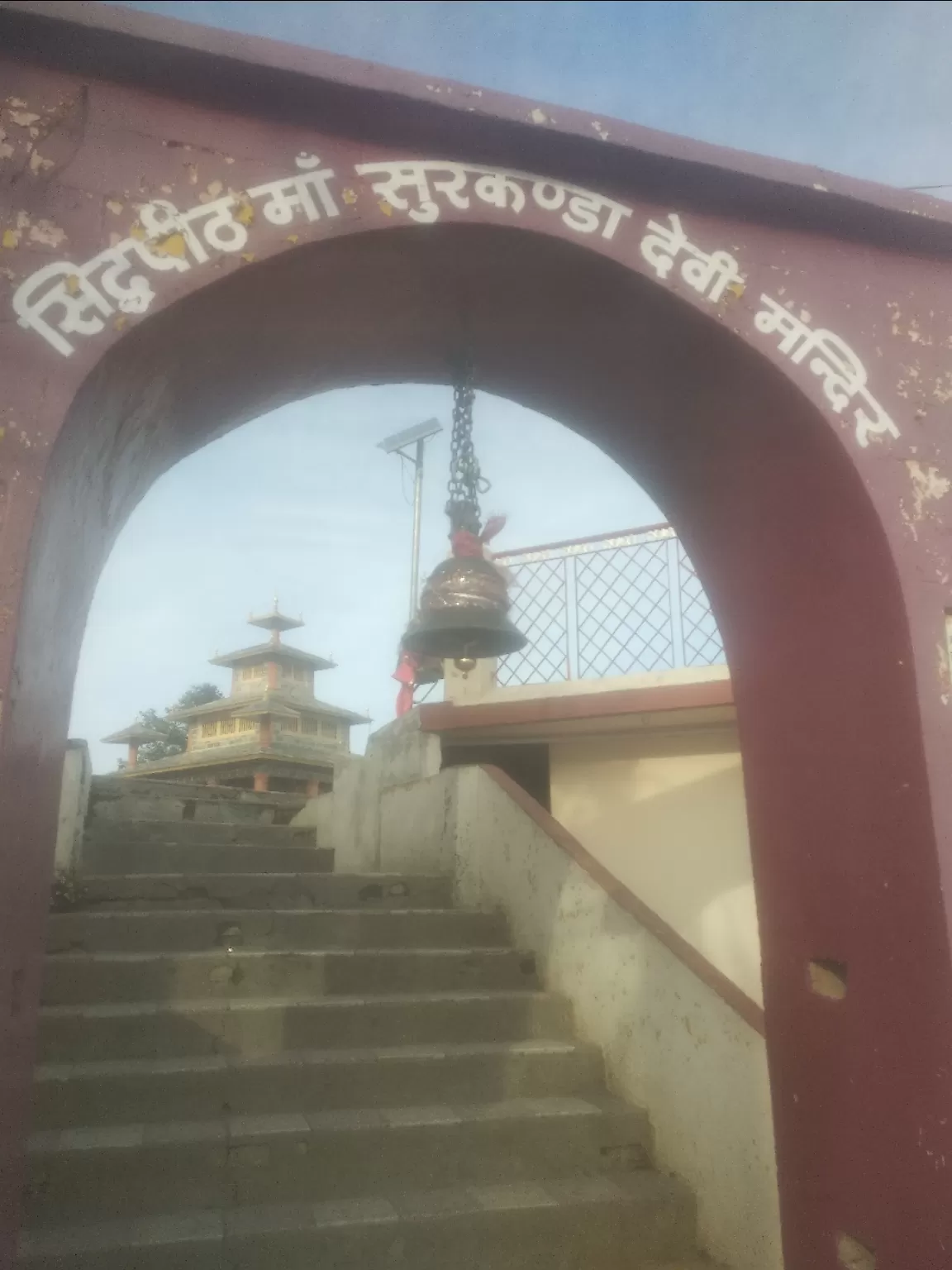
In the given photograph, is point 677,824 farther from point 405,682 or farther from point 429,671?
point 405,682

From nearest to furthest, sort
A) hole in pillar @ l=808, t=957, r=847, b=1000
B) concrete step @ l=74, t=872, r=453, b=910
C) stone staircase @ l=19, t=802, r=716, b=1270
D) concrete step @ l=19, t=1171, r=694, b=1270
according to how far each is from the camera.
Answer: hole in pillar @ l=808, t=957, r=847, b=1000 < concrete step @ l=19, t=1171, r=694, b=1270 < stone staircase @ l=19, t=802, r=716, b=1270 < concrete step @ l=74, t=872, r=453, b=910

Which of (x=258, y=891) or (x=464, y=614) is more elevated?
(x=464, y=614)

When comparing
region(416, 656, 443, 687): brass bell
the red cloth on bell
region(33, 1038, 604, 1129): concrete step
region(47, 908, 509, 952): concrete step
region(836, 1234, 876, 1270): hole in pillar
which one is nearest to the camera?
region(836, 1234, 876, 1270): hole in pillar

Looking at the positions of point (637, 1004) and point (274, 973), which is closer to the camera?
point (637, 1004)

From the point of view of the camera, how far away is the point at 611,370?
2.65 metres

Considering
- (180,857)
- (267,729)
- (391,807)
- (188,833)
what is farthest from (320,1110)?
(267,729)

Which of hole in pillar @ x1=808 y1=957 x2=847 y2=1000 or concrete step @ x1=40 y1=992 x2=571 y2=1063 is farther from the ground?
hole in pillar @ x1=808 y1=957 x2=847 y2=1000

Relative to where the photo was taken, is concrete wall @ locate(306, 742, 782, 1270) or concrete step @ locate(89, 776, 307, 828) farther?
concrete step @ locate(89, 776, 307, 828)

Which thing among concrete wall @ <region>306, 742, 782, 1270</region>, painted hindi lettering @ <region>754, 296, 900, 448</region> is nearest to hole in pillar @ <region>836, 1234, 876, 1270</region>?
concrete wall @ <region>306, 742, 782, 1270</region>

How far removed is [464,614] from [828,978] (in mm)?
1661

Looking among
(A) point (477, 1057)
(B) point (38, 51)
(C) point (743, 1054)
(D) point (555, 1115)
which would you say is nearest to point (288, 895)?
(A) point (477, 1057)

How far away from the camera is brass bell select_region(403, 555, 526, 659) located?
10.7ft

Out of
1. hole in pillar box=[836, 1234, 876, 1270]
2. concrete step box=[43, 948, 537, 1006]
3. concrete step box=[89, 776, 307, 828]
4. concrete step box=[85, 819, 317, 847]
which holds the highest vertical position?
concrete step box=[89, 776, 307, 828]

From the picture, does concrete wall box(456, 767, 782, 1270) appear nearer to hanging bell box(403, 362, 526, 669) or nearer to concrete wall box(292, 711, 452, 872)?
concrete wall box(292, 711, 452, 872)
